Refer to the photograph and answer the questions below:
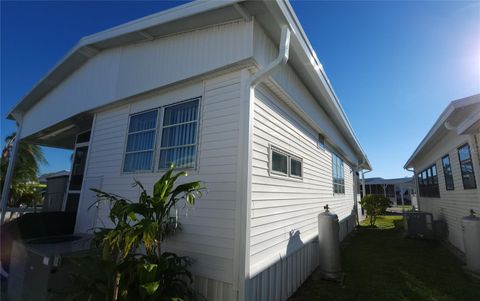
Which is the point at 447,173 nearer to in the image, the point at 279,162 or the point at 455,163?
the point at 455,163

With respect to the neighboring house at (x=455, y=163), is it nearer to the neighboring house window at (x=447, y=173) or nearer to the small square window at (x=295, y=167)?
the neighboring house window at (x=447, y=173)

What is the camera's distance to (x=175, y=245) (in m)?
3.66

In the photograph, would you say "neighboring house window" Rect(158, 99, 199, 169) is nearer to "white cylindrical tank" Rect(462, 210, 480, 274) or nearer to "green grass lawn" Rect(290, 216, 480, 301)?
"green grass lawn" Rect(290, 216, 480, 301)

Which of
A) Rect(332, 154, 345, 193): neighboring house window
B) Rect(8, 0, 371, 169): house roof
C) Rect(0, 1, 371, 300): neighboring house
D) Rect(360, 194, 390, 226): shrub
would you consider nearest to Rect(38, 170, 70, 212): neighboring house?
Rect(0, 1, 371, 300): neighboring house

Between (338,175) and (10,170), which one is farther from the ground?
(338,175)

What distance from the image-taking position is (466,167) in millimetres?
6699

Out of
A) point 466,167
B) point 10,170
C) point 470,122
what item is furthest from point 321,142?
point 10,170

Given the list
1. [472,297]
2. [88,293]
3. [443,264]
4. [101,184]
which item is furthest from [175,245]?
[443,264]

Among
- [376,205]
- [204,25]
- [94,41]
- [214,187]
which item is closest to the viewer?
[214,187]

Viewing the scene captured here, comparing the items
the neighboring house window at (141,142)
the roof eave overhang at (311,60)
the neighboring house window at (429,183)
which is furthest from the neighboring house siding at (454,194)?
the neighboring house window at (141,142)

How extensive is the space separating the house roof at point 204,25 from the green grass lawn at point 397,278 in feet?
13.5

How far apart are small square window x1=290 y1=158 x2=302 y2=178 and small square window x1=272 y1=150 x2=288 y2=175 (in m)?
0.35

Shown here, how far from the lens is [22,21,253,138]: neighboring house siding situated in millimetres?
3670

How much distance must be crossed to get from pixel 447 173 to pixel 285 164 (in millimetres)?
7464
